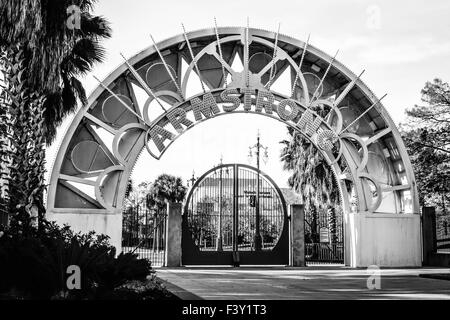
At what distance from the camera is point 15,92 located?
47.8 ft

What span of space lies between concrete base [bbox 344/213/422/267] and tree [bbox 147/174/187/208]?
32994 mm

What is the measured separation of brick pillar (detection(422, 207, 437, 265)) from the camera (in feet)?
77.2

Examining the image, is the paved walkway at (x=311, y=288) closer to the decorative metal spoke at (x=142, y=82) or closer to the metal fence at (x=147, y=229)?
the metal fence at (x=147, y=229)

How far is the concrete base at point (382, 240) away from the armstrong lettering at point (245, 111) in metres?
3.23

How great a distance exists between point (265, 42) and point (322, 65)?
2701 millimetres

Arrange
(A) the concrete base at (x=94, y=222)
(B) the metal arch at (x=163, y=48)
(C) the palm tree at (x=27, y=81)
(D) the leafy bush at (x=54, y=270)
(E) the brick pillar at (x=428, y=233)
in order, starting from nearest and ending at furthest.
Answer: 1. (D) the leafy bush at (x=54, y=270)
2. (C) the palm tree at (x=27, y=81)
3. (A) the concrete base at (x=94, y=222)
4. (B) the metal arch at (x=163, y=48)
5. (E) the brick pillar at (x=428, y=233)

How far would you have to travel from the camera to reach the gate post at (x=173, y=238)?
2184cm

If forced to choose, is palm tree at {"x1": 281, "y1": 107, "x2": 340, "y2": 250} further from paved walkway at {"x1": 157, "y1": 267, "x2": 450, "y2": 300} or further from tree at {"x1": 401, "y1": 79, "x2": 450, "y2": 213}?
paved walkway at {"x1": 157, "y1": 267, "x2": 450, "y2": 300}

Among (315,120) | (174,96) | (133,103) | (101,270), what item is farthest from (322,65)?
(101,270)

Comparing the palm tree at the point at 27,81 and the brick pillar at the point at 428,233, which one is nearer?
the palm tree at the point at 27,81

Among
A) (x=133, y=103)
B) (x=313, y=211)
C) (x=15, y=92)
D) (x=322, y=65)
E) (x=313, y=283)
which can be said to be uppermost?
(x=322, y=65)

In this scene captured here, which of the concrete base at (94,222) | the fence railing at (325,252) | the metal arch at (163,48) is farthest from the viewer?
the fence railing at (325,252)

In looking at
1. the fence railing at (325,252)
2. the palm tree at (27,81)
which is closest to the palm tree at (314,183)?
the fence railing at (325,252)

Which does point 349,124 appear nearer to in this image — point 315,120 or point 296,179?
point 315,120
